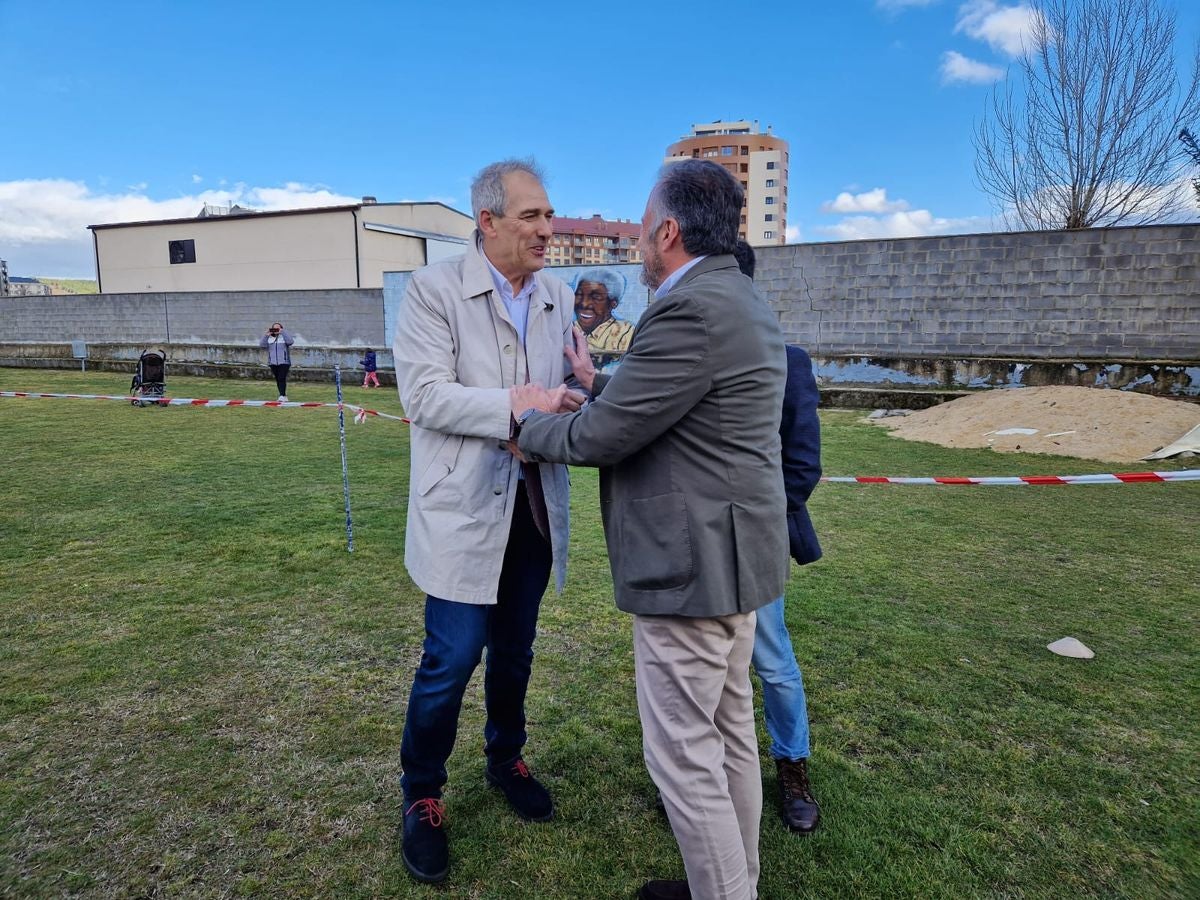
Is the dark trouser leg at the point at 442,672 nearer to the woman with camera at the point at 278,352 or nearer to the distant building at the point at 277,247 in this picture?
the woman with camera at the point at 278,352

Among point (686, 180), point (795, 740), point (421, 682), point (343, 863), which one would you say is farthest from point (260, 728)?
point (686, 180)

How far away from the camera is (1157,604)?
14.6 ft

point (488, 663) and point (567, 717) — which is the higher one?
point (488, 663)

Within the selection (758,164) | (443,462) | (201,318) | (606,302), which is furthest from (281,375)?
(758,164)

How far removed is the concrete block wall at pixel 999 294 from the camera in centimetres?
1308

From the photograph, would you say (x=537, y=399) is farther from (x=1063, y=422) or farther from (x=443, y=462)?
(x=1063, y=422)

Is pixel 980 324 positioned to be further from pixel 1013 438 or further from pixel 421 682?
pixel 421 682

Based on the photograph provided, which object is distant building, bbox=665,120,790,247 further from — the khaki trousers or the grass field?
the khaki trousers

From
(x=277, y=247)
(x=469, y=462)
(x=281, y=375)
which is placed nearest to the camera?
(x=469, y=462)

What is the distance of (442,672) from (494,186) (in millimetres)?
1467

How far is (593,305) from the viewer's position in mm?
19062

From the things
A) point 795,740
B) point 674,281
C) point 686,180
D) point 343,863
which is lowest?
point 343,863

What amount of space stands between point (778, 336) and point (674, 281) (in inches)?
11.6

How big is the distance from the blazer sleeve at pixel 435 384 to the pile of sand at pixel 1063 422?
10.2m
